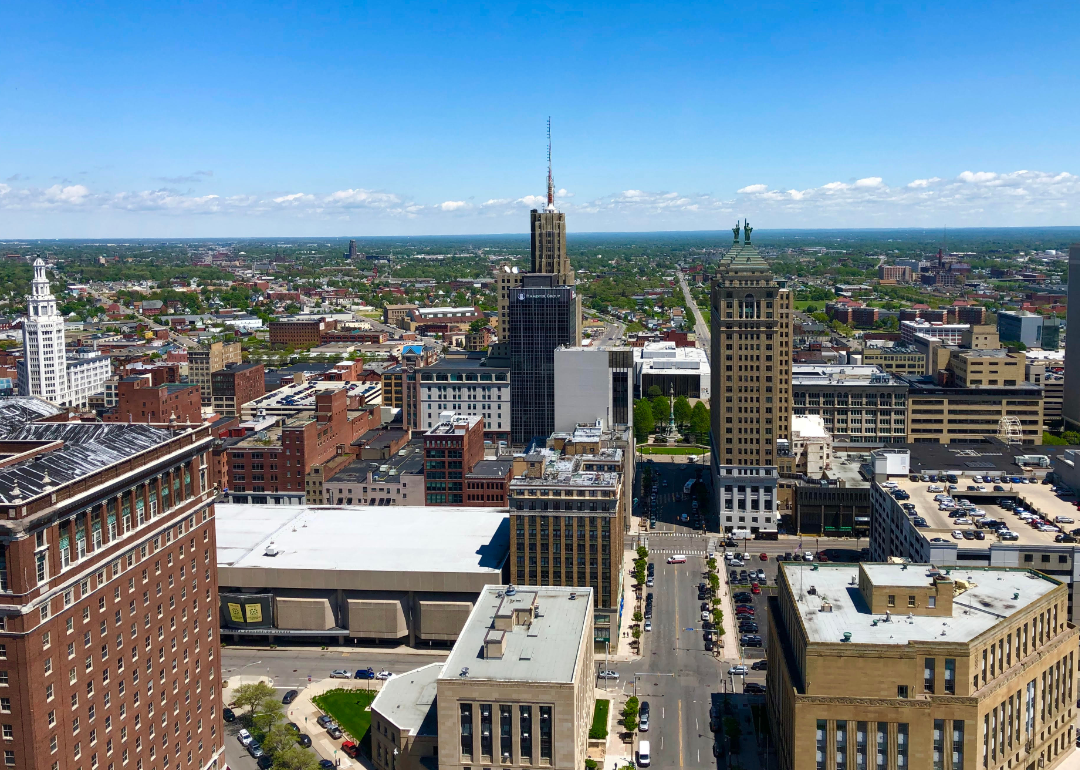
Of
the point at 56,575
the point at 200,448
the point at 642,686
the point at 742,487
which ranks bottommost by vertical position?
the point at 642,686

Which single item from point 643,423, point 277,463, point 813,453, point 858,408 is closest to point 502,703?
point 277,463

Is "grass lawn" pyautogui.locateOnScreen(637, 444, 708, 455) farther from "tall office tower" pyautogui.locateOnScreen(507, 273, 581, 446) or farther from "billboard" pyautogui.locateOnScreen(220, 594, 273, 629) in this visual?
"billboard" pyautogui.locateOnScreen(220, 594, 273, 629)

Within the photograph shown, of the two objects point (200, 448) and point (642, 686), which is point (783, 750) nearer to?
point (642, 686)

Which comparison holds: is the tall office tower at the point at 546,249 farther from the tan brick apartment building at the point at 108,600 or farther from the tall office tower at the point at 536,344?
the tan brick apartment building at the point at 108,600

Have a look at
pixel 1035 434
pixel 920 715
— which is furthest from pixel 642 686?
pixel 1035 434

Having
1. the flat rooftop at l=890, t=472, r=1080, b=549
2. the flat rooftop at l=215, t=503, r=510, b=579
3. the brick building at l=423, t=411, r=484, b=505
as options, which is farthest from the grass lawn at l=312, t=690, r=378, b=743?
the flat rooftop at l=890, t=472, r=1080, b=549

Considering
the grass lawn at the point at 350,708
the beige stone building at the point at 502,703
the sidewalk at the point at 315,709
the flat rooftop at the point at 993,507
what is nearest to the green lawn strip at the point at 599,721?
the beige stone building at the point at 502,703

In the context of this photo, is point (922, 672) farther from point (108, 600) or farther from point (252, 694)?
point (252, 694)
